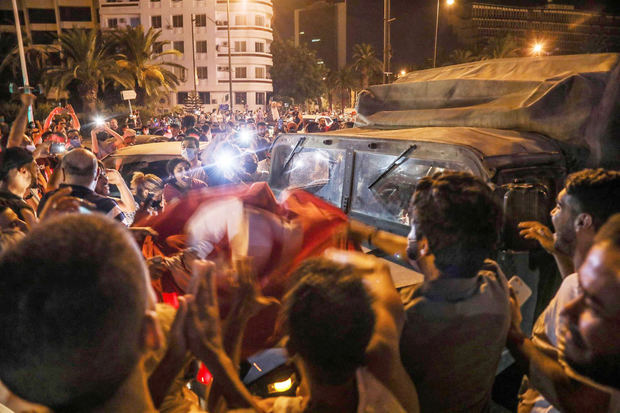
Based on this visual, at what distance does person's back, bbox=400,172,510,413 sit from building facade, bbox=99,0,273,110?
5217 cm

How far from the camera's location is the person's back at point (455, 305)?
5.11 ft

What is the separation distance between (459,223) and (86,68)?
31.3m

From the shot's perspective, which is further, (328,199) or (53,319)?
(328,199)

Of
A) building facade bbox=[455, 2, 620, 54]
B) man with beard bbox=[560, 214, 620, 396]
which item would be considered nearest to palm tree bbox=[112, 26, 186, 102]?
man with beard bbox=[560, 214, 620, 396]

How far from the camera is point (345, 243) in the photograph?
124 inches

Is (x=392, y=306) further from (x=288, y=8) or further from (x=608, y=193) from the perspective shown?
(x=288, y=8)

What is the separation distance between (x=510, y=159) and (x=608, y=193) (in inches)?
44.4

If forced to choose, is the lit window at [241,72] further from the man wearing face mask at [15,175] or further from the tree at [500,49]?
the man wearing face mask at [15,175]

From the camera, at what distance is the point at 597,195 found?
6.27 feet

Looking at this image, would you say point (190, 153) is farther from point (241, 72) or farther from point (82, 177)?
point (241, 72)

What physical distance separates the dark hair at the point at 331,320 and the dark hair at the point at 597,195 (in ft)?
4.10

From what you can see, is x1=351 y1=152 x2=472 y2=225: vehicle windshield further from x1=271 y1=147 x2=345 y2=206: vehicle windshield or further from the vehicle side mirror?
the vehicle side mirror

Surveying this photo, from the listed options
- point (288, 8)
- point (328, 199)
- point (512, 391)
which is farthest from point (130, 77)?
point (288, 8)

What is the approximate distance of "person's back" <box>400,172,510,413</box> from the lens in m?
1.56
